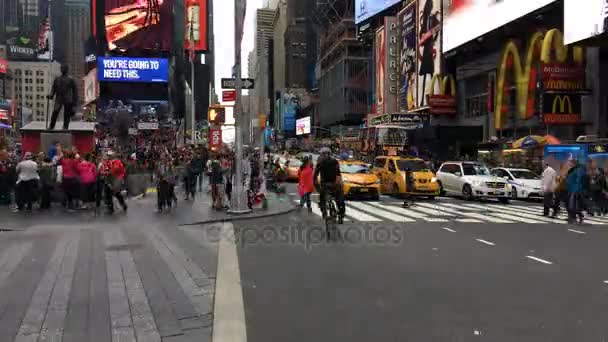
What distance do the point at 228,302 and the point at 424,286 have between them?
246cm

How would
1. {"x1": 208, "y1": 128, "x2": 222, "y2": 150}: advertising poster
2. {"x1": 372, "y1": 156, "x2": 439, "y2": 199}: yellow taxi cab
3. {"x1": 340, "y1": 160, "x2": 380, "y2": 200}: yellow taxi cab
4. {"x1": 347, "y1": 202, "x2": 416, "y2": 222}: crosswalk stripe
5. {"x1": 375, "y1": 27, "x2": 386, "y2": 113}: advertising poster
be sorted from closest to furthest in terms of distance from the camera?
{"x1": 347, "y1": 202, "x2": 416, "y2": 222}: crosswalk stripe
{"x1": 340, "y1": 160, "x2": 380, "y2": 200}: yellow taxi cab
{"x1": 372, "y1": 156, "x2": 439, "y2": 199}: yellow taxi cab
{"x1": 208, "y1": 128, "x2": 222, "y2": 150}: advertising poster
{"x1": 375, "y1": 27, "x2": 386, "y2": 113}: advertising poster

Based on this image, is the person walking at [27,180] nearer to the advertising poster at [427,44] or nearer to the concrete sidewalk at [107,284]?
the concrete sidewalk at [107,284]

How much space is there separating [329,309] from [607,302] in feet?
10.2

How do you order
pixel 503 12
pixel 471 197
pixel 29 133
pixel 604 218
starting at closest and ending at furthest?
pixel 604 218, pixel 29 133, pixel 471 197, pixel 503 12

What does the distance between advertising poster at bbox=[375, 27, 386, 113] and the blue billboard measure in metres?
24.2

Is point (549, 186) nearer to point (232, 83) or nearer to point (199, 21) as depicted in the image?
point (232, 83)

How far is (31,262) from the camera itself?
875 centimetres

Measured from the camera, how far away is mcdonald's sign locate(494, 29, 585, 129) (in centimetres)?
3266

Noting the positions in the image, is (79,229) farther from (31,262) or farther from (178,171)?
(178,171)

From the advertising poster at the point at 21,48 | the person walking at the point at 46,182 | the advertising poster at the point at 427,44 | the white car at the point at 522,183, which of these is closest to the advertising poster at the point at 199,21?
the advertising poster at the point at 427,44

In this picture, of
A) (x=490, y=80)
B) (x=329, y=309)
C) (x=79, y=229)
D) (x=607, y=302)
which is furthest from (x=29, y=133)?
(x=490, y=80)

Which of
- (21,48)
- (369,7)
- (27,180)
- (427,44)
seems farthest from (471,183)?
(21,48)

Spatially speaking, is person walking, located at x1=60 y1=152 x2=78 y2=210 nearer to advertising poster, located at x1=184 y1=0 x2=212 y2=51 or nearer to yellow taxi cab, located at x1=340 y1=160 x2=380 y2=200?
yellow taxi cab, located at x1=340 y1=160 x2=380 y2=200

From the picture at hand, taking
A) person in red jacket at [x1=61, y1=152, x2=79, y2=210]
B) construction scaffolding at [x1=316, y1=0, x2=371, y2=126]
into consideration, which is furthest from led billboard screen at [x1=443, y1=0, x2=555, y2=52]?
construction scaffolding at [x1=316, y1=0, x2=371, y2=126]
